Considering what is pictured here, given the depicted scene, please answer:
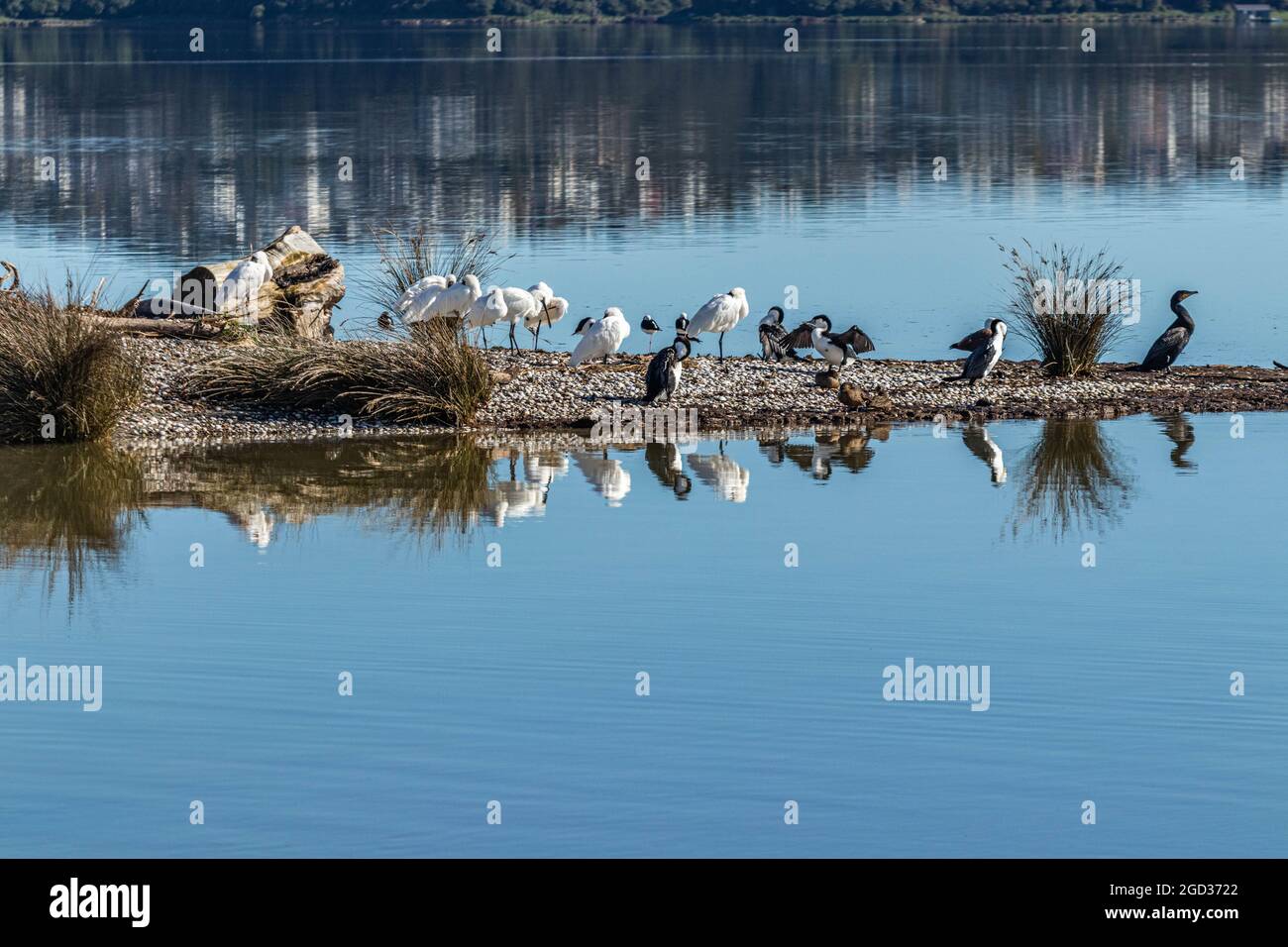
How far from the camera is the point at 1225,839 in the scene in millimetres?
8969

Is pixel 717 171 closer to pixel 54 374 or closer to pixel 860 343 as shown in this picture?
pixel 860 343

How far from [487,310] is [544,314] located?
1.62 meters

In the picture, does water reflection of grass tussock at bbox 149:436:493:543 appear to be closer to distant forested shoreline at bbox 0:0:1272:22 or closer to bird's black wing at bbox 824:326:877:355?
bird's black wing at bbox 824:326:877:355

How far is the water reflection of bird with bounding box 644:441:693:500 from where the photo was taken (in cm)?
1653

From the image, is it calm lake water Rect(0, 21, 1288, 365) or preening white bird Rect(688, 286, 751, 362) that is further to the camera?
calm lake water Rect(0, 21, 1288, 365)

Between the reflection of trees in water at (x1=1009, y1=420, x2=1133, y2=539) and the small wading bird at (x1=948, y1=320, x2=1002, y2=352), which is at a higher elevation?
the small wading bird at (x1=948, y1=320, x2=1002, y2=352)

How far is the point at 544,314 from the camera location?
2112 cm

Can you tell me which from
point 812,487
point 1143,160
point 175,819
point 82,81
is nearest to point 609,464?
point 812,487

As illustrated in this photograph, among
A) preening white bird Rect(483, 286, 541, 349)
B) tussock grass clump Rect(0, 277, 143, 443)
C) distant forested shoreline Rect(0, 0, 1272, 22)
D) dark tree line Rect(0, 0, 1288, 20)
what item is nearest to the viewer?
tussock grass clump Rect(0, 277, 143, 443)

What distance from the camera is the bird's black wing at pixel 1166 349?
66.9 ft

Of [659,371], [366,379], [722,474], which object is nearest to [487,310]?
[366,379]

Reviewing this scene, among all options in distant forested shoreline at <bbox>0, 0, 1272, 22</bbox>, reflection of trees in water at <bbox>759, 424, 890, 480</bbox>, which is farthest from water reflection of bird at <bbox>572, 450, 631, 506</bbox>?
distant forested shoreline at <bbox>0, 0, 1272, 22</bbox>

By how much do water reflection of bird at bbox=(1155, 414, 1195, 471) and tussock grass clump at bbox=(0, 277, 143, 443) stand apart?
940 cm
